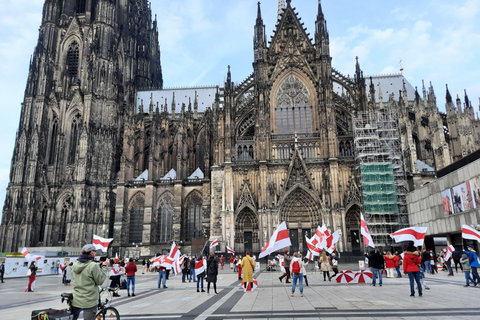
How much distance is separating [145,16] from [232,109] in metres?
39.1

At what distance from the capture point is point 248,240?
124 ft

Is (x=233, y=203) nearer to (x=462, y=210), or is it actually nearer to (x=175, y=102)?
(x=462, y=210)

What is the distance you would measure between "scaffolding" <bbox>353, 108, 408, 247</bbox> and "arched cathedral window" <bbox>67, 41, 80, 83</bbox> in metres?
37.9

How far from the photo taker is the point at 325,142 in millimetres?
38250

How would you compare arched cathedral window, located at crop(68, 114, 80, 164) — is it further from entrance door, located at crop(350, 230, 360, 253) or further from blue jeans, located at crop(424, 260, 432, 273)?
blue jeans, located at crop(424, 260, 432, 273)

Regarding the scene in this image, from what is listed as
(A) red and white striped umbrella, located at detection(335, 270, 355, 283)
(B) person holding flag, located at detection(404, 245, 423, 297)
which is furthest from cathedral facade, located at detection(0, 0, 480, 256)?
(B) person holding flag, located at detection(404, 245, 423, 297)

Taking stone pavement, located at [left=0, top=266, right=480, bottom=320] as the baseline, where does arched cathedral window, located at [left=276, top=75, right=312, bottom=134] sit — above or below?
above

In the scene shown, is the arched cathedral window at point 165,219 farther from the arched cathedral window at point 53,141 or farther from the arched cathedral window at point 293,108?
the arched cathedral window at point 293,108

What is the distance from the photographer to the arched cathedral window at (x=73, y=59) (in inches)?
1964

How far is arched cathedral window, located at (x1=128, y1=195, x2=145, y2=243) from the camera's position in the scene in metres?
43.7

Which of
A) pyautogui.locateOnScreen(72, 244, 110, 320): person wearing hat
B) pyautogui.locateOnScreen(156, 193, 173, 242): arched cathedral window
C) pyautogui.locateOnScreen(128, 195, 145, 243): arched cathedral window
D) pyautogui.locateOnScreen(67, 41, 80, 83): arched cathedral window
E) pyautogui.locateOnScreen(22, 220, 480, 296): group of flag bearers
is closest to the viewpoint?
pyautogui.locateOnScreen(72, 244, 110, 320): person wearing hat

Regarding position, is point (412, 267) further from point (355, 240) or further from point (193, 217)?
point (193, 217)

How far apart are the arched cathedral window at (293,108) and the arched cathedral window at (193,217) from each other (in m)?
13.2

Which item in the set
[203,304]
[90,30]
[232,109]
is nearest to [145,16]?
[90,30]
